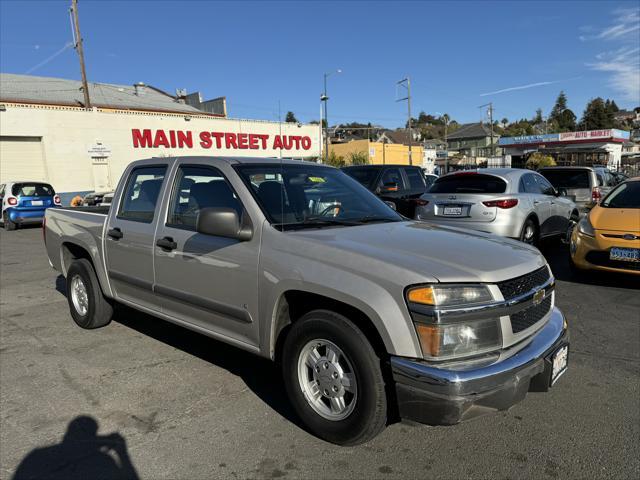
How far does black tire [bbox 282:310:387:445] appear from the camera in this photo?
258cm

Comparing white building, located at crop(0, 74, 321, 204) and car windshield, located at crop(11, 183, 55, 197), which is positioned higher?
white building, located at crop(0, 74, 321, 204)

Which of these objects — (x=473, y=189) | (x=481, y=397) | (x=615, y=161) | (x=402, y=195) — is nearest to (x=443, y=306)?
(x=481, y=397)

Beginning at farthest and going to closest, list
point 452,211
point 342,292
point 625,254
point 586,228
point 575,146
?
point 575,146, point 452,211, point 586,228, point 625,254, point 342,292

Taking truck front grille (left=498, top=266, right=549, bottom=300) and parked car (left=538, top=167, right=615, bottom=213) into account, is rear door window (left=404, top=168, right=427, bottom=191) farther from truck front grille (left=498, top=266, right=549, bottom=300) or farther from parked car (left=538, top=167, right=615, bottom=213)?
truck front grille (left=498, top=266, right=549, bottom=300)

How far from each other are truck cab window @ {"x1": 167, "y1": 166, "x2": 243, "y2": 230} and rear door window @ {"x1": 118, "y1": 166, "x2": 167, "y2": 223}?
0.89 ft

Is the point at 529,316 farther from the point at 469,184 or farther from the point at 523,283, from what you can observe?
the point at 469,184

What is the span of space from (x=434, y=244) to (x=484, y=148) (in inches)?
3356

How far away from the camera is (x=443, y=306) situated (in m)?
2.43

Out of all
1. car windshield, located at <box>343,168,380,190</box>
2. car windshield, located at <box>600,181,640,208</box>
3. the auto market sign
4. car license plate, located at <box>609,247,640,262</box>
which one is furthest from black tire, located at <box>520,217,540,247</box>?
the auto market sign

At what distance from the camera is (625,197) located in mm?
6984

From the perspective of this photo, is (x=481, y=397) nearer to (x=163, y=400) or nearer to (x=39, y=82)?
(x=163, y=400)

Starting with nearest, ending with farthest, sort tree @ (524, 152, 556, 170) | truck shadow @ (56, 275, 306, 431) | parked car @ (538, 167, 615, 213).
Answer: truck shadow @ (56, 275, 306, 431) → parked car @ (538, 167, 615, 213) → tree @ (524, 152, 556, 170)

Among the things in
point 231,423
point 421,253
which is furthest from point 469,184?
point 231,423

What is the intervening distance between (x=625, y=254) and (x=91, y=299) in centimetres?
646
